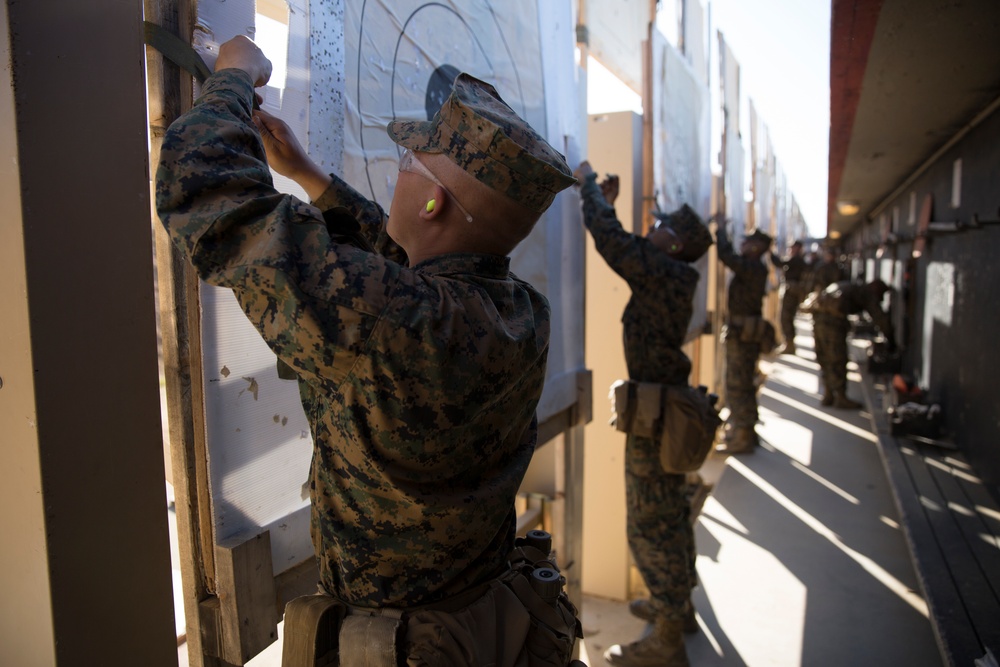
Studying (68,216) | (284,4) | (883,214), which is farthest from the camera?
(883,214)

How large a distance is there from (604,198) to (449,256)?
1.83 meters

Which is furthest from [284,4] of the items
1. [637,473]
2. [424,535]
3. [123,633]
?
[637,473]

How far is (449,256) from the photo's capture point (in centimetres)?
97

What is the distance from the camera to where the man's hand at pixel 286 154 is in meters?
1.01

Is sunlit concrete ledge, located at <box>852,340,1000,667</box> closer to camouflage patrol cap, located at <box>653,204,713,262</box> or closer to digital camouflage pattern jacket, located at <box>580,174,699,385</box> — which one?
digital camouflage pattern jacket, located at <box>580,174,699,385</box>

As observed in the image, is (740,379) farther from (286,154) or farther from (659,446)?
(286,154)

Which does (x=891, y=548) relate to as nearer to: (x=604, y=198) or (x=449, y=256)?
(x=604, y=198)

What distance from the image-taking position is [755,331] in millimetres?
5965

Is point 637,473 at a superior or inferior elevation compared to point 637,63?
inferior

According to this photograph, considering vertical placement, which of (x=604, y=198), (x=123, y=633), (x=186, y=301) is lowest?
(x=123, y=633)

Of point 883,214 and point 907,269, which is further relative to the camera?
point 883,214

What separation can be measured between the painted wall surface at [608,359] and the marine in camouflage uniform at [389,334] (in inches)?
108

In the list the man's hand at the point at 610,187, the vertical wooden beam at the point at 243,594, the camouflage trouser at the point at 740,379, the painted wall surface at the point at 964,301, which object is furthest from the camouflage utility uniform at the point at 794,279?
the vertical wooden beam at the point at 243,594

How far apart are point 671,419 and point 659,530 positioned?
520 millimetres
